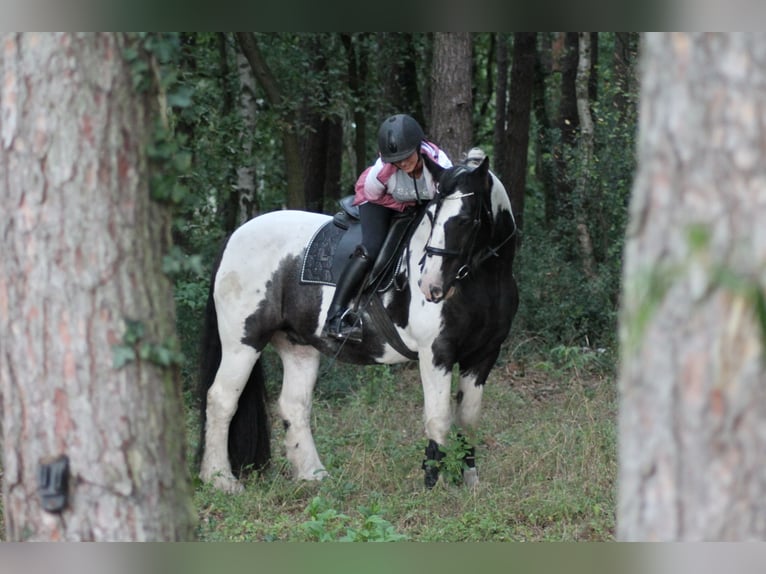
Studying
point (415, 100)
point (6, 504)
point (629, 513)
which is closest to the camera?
point (629, 513)

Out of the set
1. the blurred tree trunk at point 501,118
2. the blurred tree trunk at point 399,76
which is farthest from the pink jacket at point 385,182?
the blurred tree trunk at point 501,118

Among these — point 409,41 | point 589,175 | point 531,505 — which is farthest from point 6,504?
point 409,41

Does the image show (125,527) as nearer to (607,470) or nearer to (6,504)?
(6,504)

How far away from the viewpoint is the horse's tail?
7.24 meters

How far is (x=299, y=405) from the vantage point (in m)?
7.41

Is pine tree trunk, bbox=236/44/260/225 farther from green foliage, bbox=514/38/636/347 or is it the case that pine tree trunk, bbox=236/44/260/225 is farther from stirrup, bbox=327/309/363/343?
stirrup, bbox=327/309/363/343

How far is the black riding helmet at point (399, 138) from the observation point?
6051mm

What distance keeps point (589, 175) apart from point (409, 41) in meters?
4.66

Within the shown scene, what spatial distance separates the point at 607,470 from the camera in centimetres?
665

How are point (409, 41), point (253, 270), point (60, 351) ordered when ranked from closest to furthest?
point (60, 351), point (253, 270), point (409, 41)

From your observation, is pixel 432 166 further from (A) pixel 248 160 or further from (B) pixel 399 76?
(B) pixel 399 76

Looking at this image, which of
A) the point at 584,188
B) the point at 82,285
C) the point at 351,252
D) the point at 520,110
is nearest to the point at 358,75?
the point at 520,110

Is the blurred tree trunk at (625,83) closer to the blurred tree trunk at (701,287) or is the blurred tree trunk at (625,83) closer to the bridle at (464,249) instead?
the bridle at (464,249)

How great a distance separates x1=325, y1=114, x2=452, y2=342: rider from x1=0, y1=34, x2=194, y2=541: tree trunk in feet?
10.8
